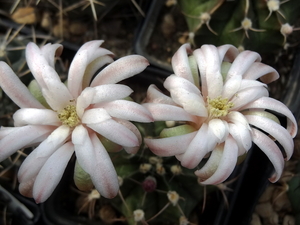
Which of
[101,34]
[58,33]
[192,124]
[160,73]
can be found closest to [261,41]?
[160,73]

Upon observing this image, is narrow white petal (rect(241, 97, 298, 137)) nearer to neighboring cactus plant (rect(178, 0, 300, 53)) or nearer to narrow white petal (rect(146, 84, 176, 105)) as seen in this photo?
narrow white petal (rect(146, 84, 176, 105))

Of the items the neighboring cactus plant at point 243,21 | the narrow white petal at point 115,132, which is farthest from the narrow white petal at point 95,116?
the neighboring cactus plant at point 243,21

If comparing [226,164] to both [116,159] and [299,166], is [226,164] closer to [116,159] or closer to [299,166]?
[116,159]

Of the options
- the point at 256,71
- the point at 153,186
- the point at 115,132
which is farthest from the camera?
the point at 153,186

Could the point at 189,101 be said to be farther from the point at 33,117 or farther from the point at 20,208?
the point at 20,208

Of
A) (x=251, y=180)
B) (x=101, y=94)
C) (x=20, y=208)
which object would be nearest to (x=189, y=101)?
(x=101, y=94)

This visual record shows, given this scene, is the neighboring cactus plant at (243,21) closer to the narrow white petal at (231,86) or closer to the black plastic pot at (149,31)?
the black plastic pot at (149,31)
